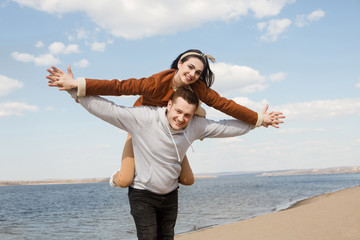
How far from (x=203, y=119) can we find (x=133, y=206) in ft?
2.95

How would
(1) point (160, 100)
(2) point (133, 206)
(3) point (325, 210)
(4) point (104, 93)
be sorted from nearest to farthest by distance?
(4) point (104, 93) < (2) point (133, 206) < (1) point (160, 100) < (3) point (325, 210)

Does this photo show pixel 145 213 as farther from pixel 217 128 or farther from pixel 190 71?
pixel 190 71

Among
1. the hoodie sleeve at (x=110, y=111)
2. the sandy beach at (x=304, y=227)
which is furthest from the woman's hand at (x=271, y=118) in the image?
the sandy beach at (x=304, y=227)

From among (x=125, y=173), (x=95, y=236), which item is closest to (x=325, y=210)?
(x=95, y=236)

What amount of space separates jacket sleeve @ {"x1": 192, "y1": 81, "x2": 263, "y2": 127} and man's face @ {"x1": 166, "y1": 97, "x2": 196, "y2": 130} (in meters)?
0.36

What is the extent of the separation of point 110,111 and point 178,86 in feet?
2.40

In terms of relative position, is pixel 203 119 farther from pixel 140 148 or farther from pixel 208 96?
pixel 140 148

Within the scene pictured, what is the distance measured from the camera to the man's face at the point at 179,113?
2391 mm

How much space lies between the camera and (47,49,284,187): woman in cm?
241

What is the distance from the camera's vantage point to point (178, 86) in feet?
9.14

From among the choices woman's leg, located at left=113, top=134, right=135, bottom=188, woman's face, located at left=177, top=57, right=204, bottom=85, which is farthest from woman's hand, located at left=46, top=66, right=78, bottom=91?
woman's face, located at left=177, top=57, right=204, bottom=85

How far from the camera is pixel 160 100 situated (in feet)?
8.89

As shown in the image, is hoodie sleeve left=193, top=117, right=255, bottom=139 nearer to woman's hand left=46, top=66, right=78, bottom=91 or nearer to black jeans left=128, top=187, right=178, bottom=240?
black jeans left=128, top=187, right=178, bottom=240

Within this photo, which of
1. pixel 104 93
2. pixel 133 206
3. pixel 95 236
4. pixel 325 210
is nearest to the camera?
pixel 104 93
